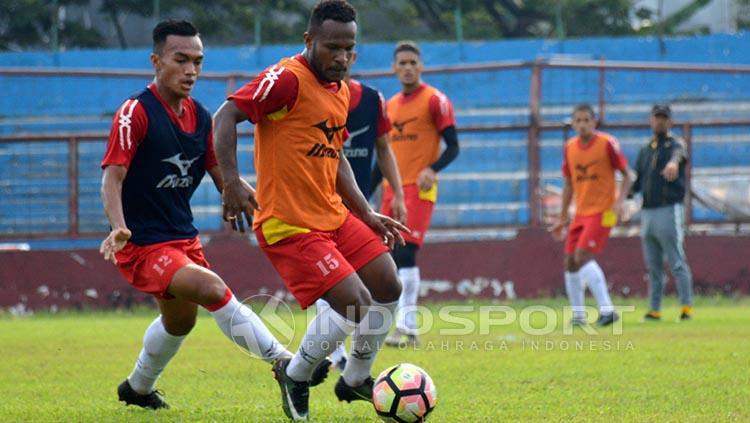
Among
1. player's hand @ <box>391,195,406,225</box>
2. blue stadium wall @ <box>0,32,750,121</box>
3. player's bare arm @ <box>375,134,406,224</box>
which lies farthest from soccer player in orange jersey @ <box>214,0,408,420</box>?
blue stadium wall @ <box>0,32,750,121</box>

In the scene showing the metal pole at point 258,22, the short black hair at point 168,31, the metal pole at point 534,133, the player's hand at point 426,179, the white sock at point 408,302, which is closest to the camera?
the short black hair at point 168,31

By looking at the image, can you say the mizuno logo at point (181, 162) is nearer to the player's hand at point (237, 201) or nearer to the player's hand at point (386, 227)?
the player's hand at point (237, 201)

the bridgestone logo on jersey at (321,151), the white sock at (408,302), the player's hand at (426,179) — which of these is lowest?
the white sock at (408,302)

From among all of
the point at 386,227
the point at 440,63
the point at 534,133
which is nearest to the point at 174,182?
the point at 386,227

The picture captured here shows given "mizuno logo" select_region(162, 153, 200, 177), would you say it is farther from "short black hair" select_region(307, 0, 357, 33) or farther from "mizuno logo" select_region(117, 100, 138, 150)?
"short black hair" select_region(307, 0, 357, 33)

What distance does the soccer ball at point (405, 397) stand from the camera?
6309 mm

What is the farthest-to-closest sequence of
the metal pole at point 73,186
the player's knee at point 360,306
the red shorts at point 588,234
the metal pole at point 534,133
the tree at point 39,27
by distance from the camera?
the tree at point 39,27 → the metal pole at point 534,133 → the metal pole at point 73,186 → the red shorts at point 588,234 → the player's knee at point 360,306

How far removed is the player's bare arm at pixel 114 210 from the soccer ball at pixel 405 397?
5.04 ft

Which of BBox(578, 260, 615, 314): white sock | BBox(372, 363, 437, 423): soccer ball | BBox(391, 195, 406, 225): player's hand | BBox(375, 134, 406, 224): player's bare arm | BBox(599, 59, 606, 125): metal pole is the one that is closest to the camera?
BBox(372, 363, 437, 423): soccer ball

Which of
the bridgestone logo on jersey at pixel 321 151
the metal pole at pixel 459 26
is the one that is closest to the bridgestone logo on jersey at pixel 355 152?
the bridgestone logo on jersey at pixel 321 151

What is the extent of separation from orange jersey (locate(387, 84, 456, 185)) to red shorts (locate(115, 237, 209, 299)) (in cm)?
449

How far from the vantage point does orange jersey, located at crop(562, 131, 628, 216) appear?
1426 centimetres

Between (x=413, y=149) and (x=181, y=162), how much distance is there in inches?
180

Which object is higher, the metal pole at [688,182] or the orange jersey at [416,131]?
the orange jersey at [416,131]
